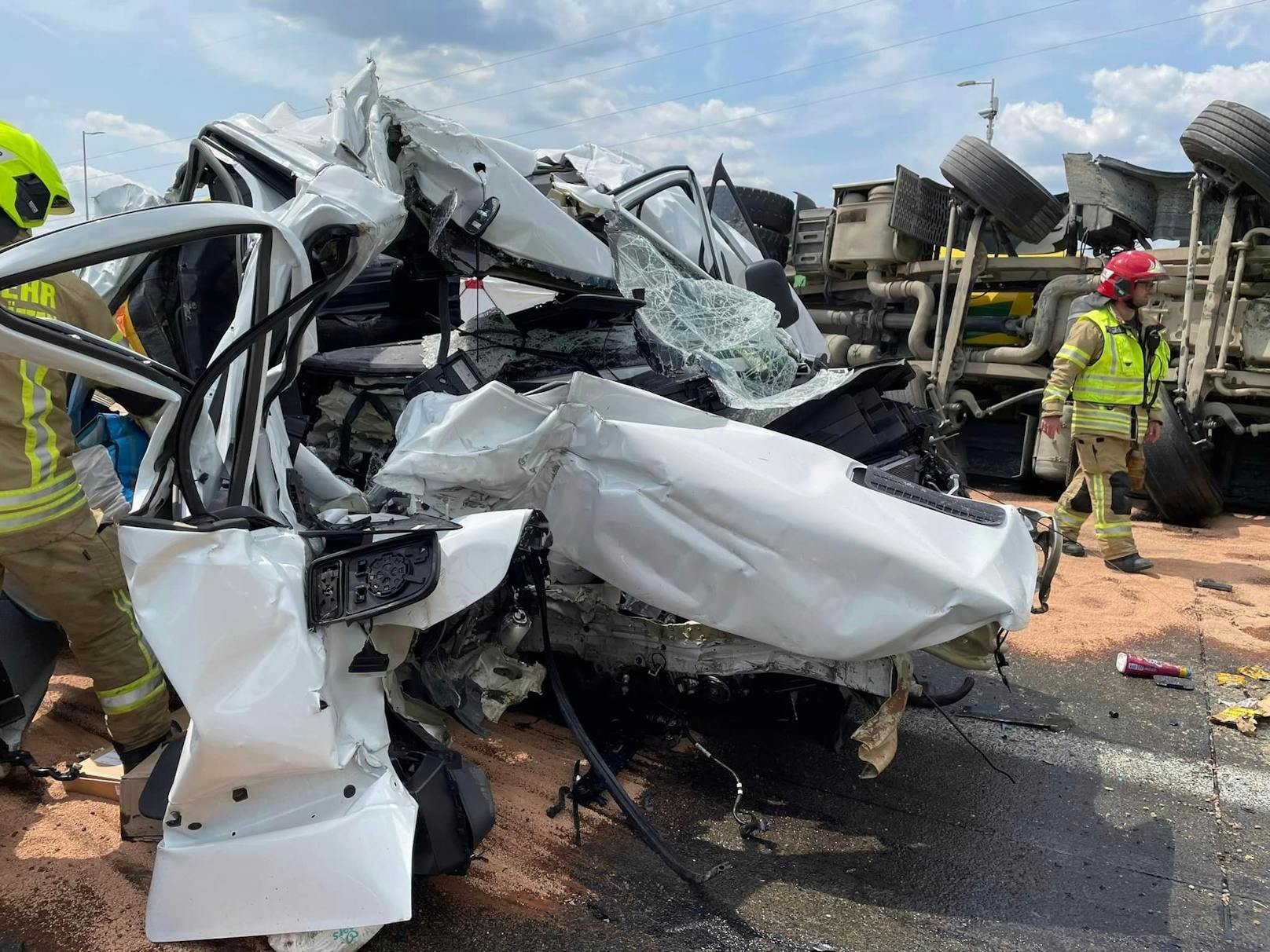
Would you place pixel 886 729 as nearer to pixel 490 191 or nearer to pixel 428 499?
pixel 428 499

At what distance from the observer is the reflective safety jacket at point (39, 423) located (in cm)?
238

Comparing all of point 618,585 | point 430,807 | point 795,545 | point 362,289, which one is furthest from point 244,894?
point 362,289

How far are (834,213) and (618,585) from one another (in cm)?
709

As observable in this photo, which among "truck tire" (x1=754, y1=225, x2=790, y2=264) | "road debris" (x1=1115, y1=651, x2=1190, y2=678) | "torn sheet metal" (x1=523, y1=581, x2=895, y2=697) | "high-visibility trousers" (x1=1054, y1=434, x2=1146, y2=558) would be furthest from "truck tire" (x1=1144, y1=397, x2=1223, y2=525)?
"torn sheet metal" (x1=523, y1=581, x2=895, y2=697)

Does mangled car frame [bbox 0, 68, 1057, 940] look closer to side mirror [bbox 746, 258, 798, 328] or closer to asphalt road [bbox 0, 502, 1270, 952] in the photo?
asphalt road [bbox 0, 502, 1270, 952]

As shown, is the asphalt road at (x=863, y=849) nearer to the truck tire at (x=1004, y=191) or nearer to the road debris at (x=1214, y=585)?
the road debris at (x=1214, y=585)

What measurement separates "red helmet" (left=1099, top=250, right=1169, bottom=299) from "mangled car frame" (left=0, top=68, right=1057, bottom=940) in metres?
3.15

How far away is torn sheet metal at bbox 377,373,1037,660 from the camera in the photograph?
2332 mm

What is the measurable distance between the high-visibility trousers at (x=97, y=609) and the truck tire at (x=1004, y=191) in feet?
22.8

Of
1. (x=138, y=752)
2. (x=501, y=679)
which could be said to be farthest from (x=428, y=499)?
(x=138, y=752)

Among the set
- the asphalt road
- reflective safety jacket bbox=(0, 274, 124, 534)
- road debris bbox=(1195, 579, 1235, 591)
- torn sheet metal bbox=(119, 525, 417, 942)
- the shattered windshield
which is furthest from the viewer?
road debris bbox=(1195, 579, 1235, 591)

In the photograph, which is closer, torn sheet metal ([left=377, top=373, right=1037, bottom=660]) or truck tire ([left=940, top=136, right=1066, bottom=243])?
torn sheet metal ([left=377, top=373, right=1037, bottom=660])

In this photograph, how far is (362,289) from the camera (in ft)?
12.1

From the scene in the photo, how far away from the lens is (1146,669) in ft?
13.3
